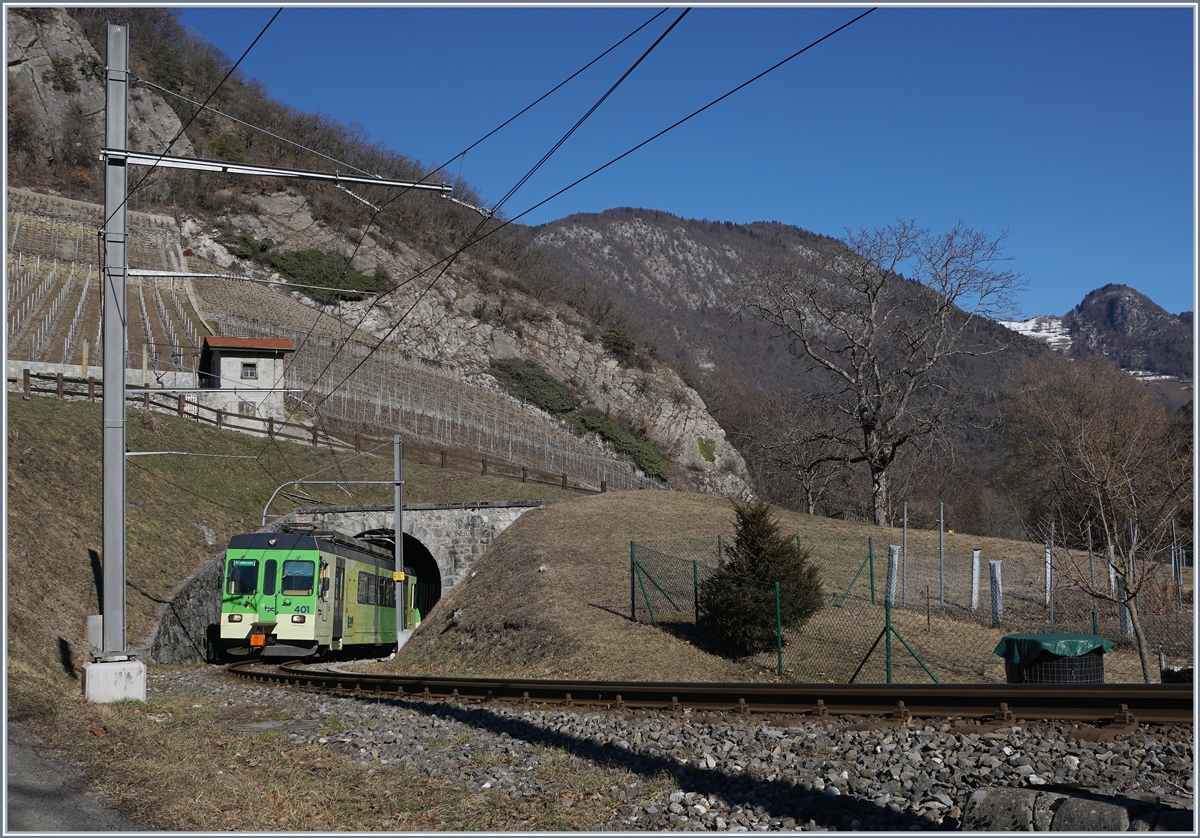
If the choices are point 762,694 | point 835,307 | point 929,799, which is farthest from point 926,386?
point 929,799

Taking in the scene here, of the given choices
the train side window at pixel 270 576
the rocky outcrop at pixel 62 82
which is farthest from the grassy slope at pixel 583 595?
the rocky outcrop at pixel 62 82

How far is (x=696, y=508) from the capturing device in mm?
35594

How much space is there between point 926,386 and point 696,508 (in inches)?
475

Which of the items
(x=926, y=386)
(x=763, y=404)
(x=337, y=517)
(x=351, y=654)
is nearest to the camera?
(x=351, y=654)

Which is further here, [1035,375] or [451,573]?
[1035,375]

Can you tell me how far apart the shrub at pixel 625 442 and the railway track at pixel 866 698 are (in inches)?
2356

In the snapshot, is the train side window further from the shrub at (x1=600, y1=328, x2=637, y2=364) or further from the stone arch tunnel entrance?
the shrub at (x1=600, y1=328, x2=637, y2=364)

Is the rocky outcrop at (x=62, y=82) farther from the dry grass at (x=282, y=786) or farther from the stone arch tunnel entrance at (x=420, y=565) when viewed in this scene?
the dry grass at (x=282, y=786)

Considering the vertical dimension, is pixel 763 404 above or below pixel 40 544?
above

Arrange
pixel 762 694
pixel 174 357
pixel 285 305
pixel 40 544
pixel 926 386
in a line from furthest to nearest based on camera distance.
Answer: pixel 285 305, pixel 174 357, pixel 926 386, pixel 40 544, pixel 762 694

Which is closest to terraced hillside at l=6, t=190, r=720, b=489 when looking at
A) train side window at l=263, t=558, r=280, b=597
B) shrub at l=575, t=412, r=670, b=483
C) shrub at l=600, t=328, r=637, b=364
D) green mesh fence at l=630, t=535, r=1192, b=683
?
shrub at l=575, t=412, r=670, b=483

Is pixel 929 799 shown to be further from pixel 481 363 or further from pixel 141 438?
pixel 481 363

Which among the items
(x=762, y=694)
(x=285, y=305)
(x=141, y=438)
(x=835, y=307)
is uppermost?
(x=285, y=305)

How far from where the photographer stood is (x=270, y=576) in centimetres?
2280
